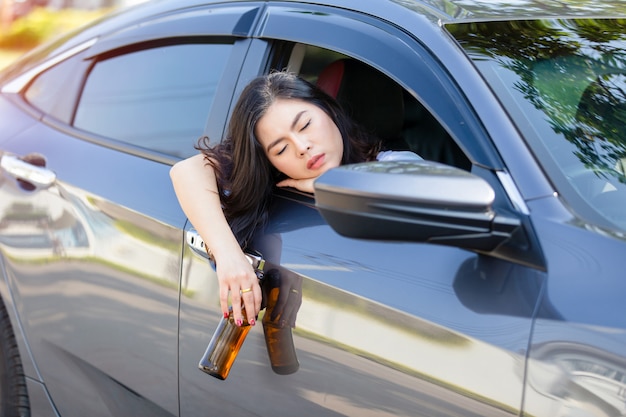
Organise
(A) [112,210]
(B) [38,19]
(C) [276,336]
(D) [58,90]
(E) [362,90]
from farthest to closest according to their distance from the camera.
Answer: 1. (B) [38,19]
2. (D) [58,90]
3. (E) [362,90]
4. (A) [112,210]
5. (C) [276,336]

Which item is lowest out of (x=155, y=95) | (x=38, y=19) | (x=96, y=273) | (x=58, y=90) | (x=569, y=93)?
(x=38, y=19)

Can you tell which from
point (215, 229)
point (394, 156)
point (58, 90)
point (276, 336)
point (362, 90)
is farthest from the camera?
point (58, 90)

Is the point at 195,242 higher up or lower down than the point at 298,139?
lower down

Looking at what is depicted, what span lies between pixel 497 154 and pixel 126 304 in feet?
3.39

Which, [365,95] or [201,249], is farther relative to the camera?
[365,95]

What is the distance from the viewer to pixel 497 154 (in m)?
1.69

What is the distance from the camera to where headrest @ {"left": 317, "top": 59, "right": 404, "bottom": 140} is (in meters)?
2.42

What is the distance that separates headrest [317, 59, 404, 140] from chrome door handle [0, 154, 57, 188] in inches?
31.2

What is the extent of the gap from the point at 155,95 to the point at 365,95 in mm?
602

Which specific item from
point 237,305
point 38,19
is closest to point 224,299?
point 237,305

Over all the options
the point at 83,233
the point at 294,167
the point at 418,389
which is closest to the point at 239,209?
the point at 294,167

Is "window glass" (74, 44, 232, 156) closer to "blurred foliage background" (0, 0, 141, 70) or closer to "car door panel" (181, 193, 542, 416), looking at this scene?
"car door panel" (181, 193, 542, 416)

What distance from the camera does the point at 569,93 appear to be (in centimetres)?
197

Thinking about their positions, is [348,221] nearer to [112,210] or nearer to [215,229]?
[215,229]
